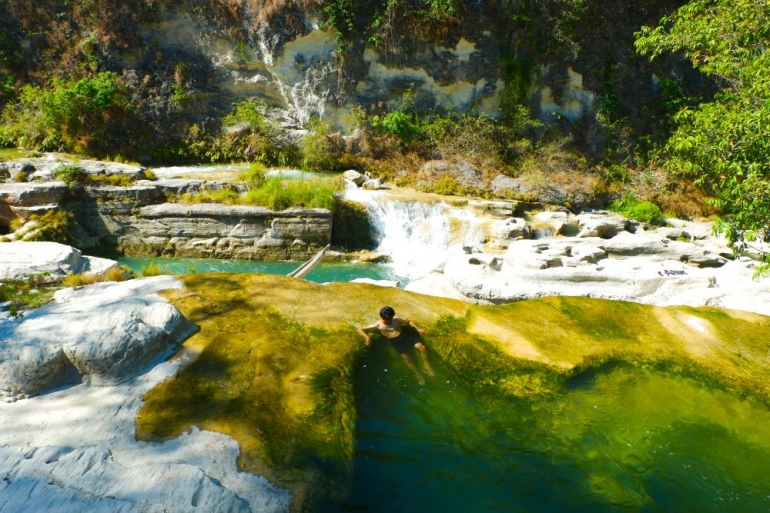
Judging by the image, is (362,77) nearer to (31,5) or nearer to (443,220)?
(443,220)


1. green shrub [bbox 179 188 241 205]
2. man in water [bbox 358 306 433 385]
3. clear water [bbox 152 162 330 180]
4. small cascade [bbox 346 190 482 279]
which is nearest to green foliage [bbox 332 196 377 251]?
small cascade [bbox 346 190 482 279]

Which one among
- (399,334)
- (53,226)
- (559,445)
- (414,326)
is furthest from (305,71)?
(559,445)

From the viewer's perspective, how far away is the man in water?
15.2 feet

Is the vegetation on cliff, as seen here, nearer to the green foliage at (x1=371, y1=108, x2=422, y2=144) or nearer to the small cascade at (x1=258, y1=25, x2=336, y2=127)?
the green foliage at (x1=371, y1=108, x2=422, y2=144)

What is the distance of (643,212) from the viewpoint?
13.8 metres

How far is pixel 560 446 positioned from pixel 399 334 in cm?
206

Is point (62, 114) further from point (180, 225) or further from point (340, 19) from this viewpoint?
point (340, 19)

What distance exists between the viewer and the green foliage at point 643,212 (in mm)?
13684

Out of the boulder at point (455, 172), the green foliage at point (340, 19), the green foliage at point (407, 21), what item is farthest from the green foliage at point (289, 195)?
the green foliage at point (407, 21)

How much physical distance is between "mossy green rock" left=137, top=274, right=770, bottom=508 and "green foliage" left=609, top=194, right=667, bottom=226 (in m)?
9.22

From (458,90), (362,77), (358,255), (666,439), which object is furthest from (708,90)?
(666,439)

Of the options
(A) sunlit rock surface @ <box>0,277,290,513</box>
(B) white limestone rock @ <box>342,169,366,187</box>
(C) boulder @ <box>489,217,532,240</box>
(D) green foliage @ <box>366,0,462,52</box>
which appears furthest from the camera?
(D) green foliage @ <box>366,0,462,52</box>

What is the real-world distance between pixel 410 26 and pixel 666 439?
17454 mm

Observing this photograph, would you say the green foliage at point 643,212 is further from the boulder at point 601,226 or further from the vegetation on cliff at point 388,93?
the boulder at point 601,226
